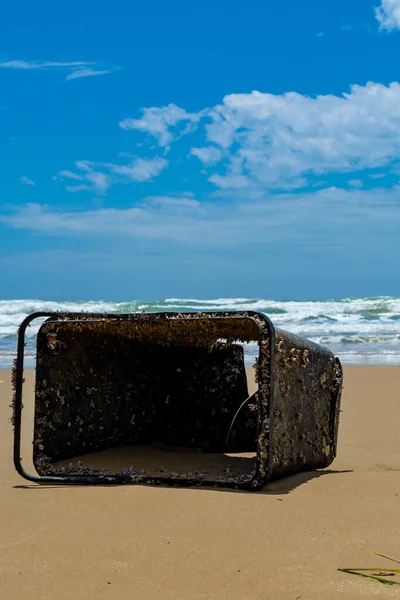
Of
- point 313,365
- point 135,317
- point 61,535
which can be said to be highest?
point 135,317

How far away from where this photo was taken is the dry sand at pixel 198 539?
2.37 metres

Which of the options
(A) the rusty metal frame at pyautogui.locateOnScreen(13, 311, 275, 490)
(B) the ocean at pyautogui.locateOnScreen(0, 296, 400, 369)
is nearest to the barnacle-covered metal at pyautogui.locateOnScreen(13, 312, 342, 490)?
(A) the rusty metal frame at pyautogui.locateOnScreen(13, 311, 275, 490)

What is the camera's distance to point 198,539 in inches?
109

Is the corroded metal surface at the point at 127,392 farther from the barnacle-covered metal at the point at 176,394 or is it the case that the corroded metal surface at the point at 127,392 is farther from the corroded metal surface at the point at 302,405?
the corroded metal surface at the point at 302,405

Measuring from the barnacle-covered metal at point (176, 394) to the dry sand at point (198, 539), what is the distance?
21 centimetres

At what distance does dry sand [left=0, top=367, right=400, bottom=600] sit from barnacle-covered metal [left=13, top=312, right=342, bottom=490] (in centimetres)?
21

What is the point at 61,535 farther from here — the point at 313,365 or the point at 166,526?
the point at 313,365

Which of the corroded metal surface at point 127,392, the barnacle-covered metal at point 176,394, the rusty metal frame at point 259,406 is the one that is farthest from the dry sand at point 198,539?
the corroded metal surface at point 127,392

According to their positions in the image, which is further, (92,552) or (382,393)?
(382,393)

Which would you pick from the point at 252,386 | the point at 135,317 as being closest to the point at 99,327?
the point at 135,317

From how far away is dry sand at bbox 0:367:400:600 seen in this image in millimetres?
2367

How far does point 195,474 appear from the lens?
3.84m

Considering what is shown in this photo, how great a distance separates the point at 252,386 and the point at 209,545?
555cm

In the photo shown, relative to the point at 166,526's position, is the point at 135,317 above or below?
above
